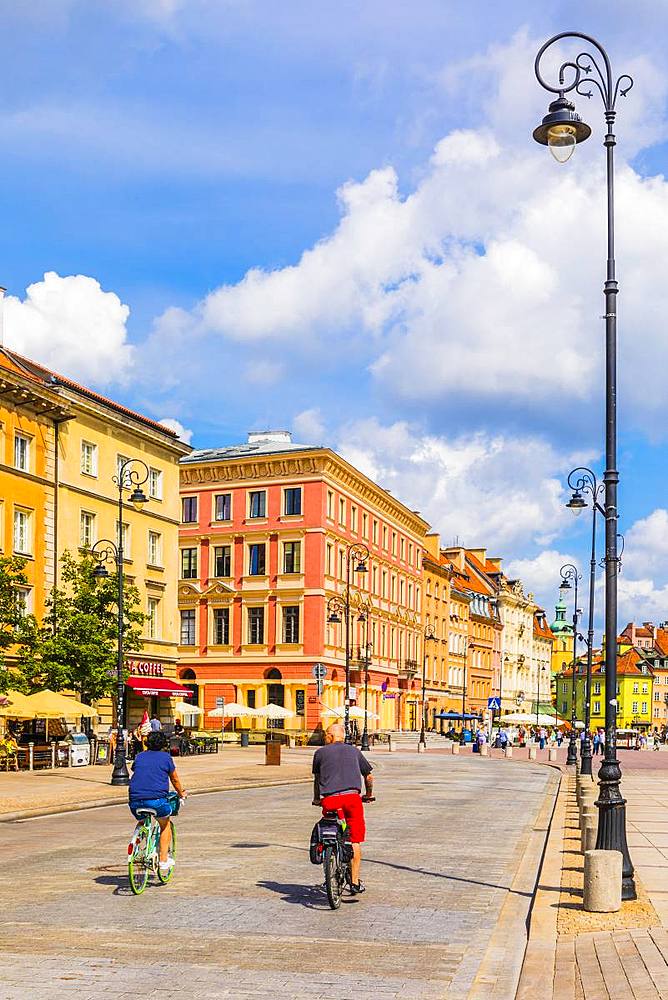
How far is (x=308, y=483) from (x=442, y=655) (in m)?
36.4

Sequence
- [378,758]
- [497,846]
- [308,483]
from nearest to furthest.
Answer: [497,846] < [378,758] < [308,483]

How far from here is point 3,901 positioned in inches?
490

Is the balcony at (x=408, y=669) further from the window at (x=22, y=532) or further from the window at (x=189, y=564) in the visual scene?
the window at (x=22, y=532)

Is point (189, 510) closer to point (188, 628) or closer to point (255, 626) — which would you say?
point (188, 628)

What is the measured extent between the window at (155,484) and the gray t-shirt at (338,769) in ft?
140

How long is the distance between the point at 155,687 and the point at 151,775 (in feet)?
133

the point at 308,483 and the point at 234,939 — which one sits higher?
the point at 308,483

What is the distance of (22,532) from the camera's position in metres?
44.0

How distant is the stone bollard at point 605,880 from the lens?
11.0 meters

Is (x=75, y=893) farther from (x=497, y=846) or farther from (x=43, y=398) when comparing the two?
(x=43, y=398)

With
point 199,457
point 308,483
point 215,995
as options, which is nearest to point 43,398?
point 308,483

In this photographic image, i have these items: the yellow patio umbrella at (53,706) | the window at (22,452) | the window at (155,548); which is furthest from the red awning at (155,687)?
the yellow patio umbrella at (53,706)

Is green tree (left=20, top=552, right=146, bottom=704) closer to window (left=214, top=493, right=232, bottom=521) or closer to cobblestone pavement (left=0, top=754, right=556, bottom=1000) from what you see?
cobblestone pavement (left=0, top=754, right=556, bottom=1000)

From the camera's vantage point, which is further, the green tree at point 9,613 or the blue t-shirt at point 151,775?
the green tree at point 9,613
